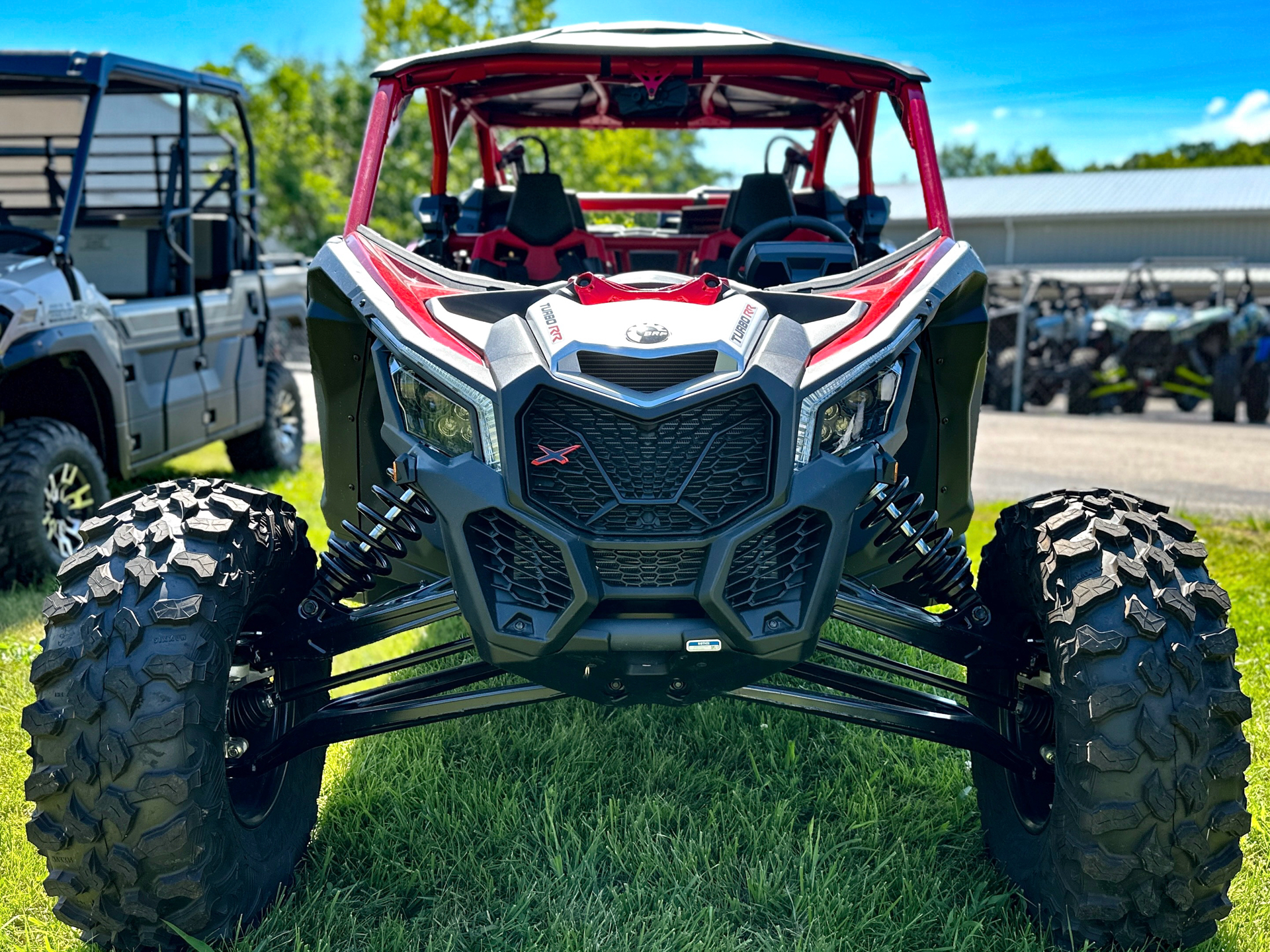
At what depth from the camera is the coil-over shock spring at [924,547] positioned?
8.49 ft

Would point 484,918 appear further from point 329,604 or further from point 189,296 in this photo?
point 189,296

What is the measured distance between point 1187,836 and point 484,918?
156 centimetres

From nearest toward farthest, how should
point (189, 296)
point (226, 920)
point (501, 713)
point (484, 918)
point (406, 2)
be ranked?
point (226, 920) → point (484, 918) → point (501, 713) → point (189, 296) → point (406, 2)

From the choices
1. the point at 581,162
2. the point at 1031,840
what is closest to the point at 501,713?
the point at 1031,840

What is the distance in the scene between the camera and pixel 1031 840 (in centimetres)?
270

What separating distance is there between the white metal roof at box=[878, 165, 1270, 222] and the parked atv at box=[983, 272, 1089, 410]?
1762 centimetres

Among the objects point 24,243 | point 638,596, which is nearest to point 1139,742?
point 638,596

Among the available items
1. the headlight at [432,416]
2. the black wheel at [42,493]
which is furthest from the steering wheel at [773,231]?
the black wheel at [42,493]

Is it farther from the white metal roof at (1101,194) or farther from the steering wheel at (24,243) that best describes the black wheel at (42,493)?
the white metal roof at (1101,194)

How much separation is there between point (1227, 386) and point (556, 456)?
13943 millimetres

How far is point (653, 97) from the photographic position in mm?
3877

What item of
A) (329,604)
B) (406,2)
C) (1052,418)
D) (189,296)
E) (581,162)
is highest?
(406,2)

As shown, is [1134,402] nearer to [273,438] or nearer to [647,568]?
[273,438]

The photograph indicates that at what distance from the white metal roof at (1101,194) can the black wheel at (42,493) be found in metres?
30.1
